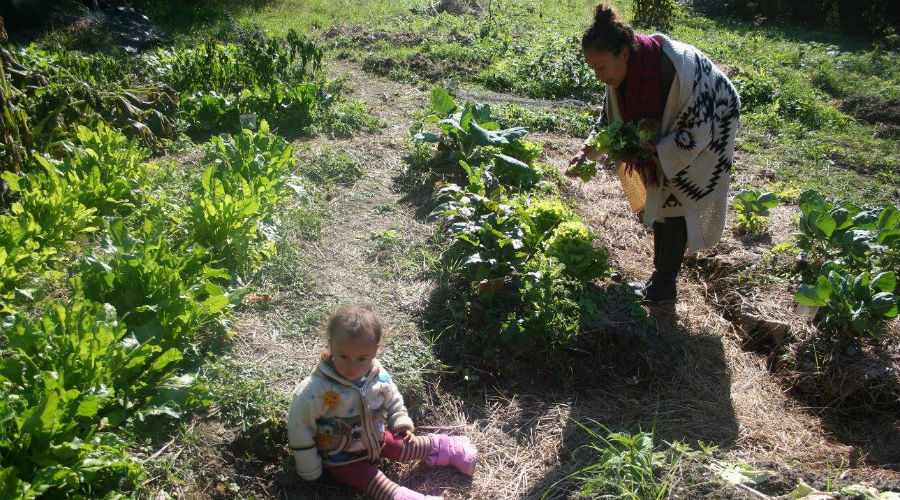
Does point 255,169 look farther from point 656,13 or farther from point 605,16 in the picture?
point 656,13

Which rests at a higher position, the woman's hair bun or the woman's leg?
the woman's hair bun

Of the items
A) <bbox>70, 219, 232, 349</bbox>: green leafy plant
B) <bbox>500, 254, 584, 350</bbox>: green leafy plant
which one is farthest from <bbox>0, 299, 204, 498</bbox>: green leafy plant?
<bbox>500, 254, 584, 350</bbox>: green leafy plant

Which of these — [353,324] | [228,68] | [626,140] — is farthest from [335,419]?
[228,68]

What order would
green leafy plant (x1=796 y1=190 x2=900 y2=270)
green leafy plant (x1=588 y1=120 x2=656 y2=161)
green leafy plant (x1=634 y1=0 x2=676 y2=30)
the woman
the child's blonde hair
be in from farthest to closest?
green leafy plant (x1=634 y1=0 x2=676 y2=30) → green leafy plant (x1=796 y1=190 x2=900 y2=270) → green leafy plant (x1=588 y1=120 x2=656 y2=161) → the woman → the child's blonde hair

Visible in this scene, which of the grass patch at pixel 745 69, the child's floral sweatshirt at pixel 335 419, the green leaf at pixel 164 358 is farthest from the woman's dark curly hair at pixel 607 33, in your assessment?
the grass patch at pixel 745 69

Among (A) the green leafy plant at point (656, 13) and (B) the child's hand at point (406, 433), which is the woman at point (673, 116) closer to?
(B) the child's hand at point (406, 433)

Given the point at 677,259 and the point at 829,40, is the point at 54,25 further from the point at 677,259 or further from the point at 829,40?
the point at 829,40

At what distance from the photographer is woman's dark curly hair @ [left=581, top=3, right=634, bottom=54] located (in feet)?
10.4

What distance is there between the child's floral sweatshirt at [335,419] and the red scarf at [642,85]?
6.12 feet

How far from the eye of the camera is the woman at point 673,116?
327 cm

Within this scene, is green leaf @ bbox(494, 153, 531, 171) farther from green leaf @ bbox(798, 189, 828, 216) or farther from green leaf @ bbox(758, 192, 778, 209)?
green leaf @ bbox(798, 189, 828, 216)

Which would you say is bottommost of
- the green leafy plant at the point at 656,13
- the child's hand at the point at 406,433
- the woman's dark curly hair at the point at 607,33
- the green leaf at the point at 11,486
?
the child's hand at the point at 406,433

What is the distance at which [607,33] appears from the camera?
3.16 metres

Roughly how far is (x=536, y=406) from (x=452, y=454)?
0.60 meters
